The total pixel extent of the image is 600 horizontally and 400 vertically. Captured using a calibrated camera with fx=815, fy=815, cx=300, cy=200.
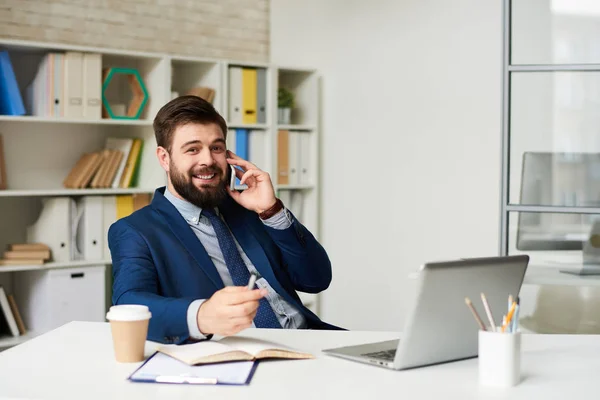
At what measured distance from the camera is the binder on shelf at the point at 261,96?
488 centimetres

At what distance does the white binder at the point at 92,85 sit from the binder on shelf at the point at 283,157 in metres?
1.18

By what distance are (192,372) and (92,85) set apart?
2.87 meters

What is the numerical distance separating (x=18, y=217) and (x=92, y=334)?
2.50m

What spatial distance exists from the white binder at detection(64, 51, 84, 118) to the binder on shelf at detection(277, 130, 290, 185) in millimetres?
1272

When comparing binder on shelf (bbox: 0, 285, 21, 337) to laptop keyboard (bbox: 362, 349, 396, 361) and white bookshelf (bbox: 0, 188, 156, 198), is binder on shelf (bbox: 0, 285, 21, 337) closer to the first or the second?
white bookshelf (bbox: 0, 188, 156, 198)

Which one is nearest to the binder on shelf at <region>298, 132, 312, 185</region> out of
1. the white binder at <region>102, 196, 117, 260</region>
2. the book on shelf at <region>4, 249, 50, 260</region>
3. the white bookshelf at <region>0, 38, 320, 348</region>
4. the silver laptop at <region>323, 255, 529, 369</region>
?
the white bookshelf at <region>0, 38, 320, 348</region>

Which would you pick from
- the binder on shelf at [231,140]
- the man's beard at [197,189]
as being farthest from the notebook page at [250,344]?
the binder on shelf at [231,140]

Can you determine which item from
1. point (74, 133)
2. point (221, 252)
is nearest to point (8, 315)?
point (74, 133)

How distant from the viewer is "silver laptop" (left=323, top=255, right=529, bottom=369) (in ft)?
5.37

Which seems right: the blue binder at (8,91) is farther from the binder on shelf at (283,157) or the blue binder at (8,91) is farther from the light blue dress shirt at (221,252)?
the light blue dress shirt at (221,252)

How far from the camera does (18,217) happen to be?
14.2ft

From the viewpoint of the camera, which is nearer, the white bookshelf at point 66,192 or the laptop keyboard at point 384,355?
the laptop keyboard at point 384,355

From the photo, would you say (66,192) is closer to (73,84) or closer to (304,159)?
(73,84)

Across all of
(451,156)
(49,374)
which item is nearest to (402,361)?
(49,374)
